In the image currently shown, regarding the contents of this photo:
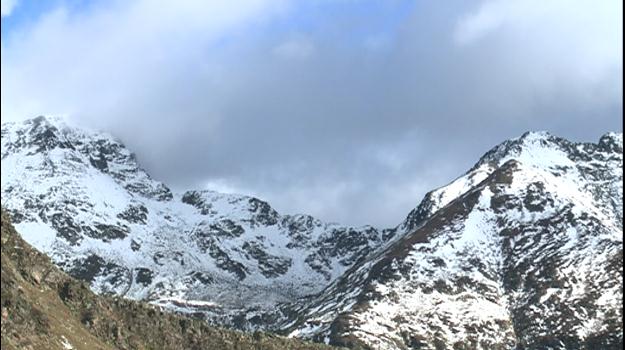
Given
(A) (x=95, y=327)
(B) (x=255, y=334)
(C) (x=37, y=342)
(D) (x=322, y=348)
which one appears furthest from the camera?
(D) (x=322, y=348)

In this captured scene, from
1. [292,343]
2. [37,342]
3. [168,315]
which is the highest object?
[292,343]

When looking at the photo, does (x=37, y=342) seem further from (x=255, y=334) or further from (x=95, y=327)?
(x=255, y=334)

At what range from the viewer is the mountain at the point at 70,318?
227 ft

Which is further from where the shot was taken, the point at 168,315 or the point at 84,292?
the point at 168,315

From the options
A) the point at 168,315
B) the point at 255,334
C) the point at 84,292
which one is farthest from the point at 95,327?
the point at 255,334

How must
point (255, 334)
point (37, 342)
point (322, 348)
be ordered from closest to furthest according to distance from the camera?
point (37, 342)
point (255, 334)
point (322, 348)

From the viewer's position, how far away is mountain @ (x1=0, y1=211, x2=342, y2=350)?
69250 millimetres

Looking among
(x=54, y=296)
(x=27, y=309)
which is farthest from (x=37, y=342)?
(x=54, y=296)

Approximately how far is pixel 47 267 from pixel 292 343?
5874 centimetres

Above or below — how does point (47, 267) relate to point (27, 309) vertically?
above

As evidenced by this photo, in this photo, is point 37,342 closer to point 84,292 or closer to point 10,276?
point 10,276

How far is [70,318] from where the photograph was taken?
82625mm

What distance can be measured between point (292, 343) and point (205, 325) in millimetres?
22561

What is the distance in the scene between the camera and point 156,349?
101188 millimetres
